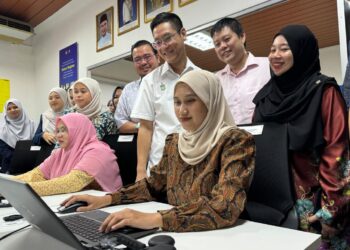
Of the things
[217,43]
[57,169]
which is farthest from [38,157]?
[217,43]

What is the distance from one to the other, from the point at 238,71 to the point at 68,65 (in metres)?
3.05

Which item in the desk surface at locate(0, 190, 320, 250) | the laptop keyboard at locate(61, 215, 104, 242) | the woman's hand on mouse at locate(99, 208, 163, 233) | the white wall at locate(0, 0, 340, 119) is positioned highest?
the white wall at locate(0, 0, 340, 119)

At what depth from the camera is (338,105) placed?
1.17m

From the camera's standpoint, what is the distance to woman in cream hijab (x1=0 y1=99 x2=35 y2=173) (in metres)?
3.59

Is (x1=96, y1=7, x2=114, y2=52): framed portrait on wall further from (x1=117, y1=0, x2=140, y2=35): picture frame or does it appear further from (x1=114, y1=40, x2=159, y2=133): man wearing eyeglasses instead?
(x1=114, y1=40, x2=159, y2=133): man wearing eyeglasses

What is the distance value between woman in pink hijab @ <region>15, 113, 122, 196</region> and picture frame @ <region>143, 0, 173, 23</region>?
152cm

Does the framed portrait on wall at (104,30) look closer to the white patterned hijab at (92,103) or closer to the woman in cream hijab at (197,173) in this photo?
the white patterned hijab at (92,103)

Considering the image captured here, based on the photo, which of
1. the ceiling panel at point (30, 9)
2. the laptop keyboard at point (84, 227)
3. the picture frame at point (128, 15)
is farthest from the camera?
the ceiling panel at point (30, 9)

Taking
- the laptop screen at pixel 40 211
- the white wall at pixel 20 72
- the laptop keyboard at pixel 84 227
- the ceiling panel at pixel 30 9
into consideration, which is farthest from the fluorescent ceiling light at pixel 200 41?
the white wall at pixel 20 72

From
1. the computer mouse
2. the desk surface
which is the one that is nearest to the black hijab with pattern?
the desk surface

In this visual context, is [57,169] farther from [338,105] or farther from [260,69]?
[338,105]

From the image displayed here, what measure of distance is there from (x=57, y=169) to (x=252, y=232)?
1370 mm

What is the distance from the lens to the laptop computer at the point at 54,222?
66cm

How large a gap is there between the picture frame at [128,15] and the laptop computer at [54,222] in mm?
2640
